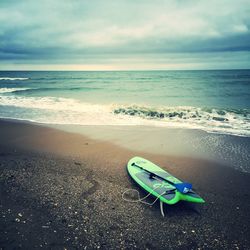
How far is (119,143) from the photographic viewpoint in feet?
29.2

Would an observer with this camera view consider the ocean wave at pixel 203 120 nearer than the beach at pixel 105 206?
No

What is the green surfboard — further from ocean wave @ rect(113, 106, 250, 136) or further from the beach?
ocean wave @ rect(113, 106, 250, 136)

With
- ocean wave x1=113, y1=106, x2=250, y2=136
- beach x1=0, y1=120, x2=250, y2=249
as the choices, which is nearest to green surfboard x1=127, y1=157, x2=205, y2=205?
beach x1=0, y1=120, x2=250, y2=249

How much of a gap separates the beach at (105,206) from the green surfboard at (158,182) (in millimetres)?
207

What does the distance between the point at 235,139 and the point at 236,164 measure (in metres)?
2.59

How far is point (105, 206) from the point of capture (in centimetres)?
488

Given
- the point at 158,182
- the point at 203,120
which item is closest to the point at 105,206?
the point at 158,182

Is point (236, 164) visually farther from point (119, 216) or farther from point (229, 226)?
point (119, 216)

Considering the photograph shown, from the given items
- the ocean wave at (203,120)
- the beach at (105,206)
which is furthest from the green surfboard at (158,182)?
the ocean wave at (203,120)

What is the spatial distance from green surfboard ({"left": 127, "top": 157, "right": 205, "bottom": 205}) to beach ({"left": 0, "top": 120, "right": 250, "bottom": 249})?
0.21m

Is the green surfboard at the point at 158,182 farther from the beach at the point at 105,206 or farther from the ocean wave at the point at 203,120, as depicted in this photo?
the ocean wave at the point at 203,120

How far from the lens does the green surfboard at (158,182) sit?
4926 millimetres

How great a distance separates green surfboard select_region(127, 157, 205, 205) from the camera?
194 inches

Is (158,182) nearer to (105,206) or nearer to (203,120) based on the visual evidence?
(105,206)
